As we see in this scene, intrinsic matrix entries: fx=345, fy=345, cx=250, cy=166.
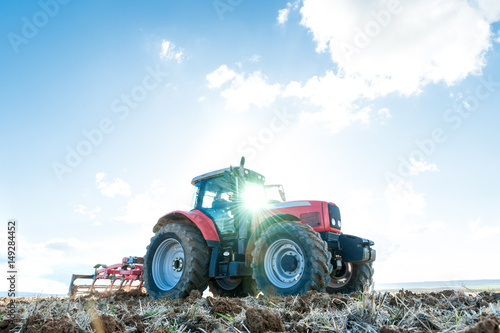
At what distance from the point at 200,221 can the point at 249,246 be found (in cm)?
135

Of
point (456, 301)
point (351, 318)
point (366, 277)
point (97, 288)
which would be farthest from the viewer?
point (97, 288)

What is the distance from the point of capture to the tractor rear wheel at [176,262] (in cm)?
600

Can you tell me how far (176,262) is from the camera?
6.69 m

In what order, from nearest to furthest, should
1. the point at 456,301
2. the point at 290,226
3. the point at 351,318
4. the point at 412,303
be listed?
the point at 351,318, the point at 412,303, the point at 456,301, the point at 290,226

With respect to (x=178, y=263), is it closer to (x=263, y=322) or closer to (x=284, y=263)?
(x=284, y=263)

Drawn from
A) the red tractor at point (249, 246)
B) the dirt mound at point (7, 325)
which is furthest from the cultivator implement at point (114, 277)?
the dirt mound at point (7, 325)

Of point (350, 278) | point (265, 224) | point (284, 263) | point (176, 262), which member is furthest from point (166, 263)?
point (350, 278)

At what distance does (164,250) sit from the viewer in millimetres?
7066

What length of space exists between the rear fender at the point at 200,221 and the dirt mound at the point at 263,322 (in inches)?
170

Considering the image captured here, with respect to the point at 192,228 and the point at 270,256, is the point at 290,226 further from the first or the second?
the point at 192,228

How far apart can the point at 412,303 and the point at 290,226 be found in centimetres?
251

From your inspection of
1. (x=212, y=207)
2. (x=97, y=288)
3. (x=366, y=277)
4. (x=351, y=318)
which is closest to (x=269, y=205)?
(x=212, y=207)

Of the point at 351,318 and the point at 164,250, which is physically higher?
the point at 164,250

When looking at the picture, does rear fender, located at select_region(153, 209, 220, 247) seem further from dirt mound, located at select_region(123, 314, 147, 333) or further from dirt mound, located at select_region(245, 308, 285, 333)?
dirt mound, located at select_region(245, 308, 285, 333)
